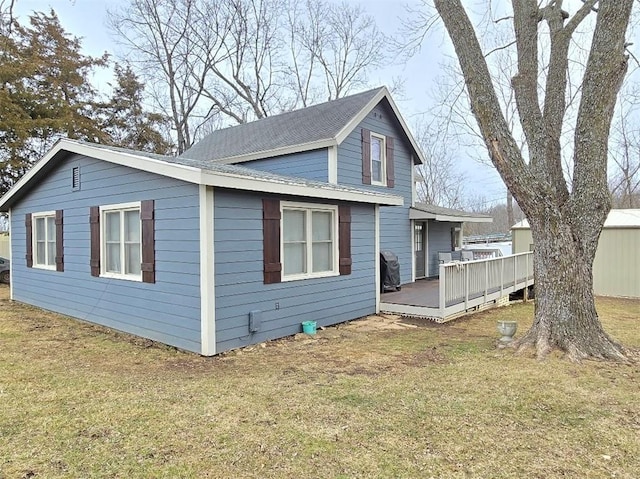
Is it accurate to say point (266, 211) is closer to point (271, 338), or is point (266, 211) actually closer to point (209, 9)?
point (271, 338)

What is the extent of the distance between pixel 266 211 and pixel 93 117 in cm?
1760

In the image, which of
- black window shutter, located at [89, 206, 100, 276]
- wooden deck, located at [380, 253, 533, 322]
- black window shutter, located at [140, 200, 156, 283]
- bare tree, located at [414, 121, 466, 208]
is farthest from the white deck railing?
bare tree, located at [414, 121, 466, 208]

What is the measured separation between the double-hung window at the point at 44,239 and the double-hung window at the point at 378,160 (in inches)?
292

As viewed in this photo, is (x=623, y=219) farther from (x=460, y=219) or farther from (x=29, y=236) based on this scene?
(x=29, y=236)

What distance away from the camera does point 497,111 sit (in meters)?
5.62

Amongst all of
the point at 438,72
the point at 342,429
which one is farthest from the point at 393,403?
the point at 438,72

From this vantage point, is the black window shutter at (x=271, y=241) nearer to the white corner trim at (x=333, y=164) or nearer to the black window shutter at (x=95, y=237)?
the black window shutter at (x=95, y=237)

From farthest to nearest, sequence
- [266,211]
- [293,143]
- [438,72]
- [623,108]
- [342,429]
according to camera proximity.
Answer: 1. [623,108]
2. [438,72]
3. [293,143]
4. [266,211]
5. [342,429]

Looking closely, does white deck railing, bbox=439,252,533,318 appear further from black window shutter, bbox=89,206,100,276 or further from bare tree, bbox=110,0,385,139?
bare tree, bbox=110,0,385,139

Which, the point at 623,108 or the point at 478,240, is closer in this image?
the point at 623,108

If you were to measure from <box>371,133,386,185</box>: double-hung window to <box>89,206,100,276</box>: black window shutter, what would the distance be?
258 inches

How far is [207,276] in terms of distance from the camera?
5465mm

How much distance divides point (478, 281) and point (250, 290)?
5.18 metres

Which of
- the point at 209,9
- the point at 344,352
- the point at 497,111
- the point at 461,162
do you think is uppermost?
the point at 209,9
